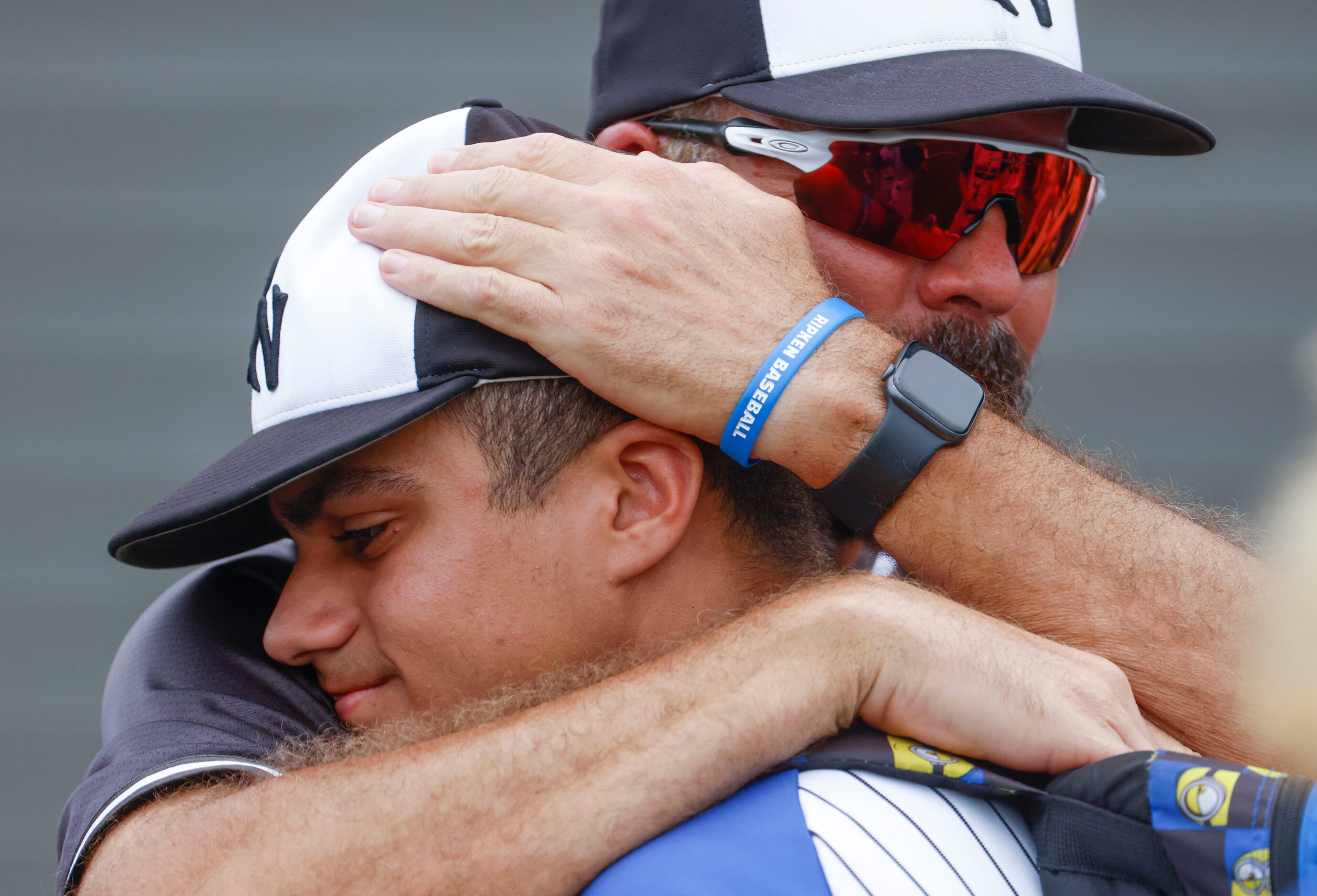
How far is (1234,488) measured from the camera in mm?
4238

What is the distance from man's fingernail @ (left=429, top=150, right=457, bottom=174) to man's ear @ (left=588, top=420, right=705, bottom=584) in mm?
486

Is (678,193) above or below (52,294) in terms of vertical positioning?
above

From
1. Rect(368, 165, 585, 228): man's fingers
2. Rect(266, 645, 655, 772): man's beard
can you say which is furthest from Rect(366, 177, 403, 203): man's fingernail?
Rect(266, 645, 655, 772): man's beard

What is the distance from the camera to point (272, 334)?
68.8 inches

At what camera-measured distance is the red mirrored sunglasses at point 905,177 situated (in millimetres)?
1972

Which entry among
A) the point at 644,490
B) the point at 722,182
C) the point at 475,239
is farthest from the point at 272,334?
the point at 722,182

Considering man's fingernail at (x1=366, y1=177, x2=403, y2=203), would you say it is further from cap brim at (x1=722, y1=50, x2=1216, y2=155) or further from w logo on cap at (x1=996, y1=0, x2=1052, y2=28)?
w logo on cap at (x1=996, y1=0, x2=1052, y2=28)

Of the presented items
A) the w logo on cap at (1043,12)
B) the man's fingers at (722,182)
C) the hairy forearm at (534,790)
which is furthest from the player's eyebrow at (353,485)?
the w logo on cap at (1043,12)

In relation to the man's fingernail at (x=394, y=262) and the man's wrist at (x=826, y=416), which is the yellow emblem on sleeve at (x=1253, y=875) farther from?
the man's fingernail at (x=394, y=262)

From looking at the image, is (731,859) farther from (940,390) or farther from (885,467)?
(940,390)

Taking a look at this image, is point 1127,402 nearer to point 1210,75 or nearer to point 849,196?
point 1210,75

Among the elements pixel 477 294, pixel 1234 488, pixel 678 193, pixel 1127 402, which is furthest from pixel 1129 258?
pixel 477 294

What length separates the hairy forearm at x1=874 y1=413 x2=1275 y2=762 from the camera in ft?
5.43

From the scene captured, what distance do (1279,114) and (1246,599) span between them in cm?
321
